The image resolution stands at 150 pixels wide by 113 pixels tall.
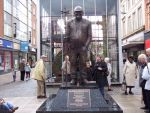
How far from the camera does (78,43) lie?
34.4ft

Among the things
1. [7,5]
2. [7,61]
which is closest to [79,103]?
[7,61]

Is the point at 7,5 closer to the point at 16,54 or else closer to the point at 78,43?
the point at 16,54

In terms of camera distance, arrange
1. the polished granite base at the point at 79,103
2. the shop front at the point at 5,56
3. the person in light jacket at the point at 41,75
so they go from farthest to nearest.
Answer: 1. the shop front at the point at 5,56
2. the person in light jacket at the point at 41,75
3. the polished granite base at the point at 79,103

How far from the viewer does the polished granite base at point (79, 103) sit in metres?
8.62

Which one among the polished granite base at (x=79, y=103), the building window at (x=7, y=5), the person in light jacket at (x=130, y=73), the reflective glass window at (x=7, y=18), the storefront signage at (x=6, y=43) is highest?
the building window at (x=7, y=5)

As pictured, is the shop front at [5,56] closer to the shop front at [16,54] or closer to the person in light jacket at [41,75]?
the shop front at [16,54]

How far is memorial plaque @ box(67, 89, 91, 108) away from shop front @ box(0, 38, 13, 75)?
94.6 ft

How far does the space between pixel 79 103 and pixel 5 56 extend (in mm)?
33563

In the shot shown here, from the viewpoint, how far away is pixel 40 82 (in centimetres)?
1520

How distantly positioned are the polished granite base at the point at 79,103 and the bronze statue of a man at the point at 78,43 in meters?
0.90

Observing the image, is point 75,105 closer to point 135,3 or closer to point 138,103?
point 138,103

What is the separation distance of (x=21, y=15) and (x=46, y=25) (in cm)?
3244

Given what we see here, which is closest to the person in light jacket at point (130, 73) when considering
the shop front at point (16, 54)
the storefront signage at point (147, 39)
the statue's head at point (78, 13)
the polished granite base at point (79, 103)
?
the statue's head at point (78, 13)

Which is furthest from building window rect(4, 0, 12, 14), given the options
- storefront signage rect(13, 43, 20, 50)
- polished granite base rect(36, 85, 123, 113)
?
polished granite base rect(36, 85, 123, 113)
